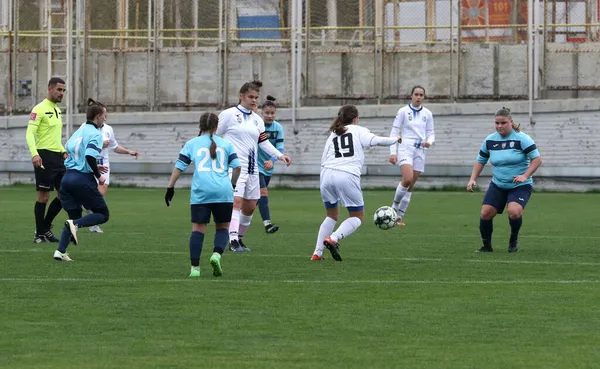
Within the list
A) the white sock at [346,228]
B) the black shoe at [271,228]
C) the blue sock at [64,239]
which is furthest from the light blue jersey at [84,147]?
the black shoe at [271,228]

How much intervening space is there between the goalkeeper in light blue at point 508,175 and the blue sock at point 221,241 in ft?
12.9

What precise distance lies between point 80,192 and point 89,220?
0.32 m

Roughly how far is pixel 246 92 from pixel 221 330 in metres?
6.35

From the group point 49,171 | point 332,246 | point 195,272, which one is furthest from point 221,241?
point 49,171

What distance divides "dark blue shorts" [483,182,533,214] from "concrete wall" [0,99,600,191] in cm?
1481

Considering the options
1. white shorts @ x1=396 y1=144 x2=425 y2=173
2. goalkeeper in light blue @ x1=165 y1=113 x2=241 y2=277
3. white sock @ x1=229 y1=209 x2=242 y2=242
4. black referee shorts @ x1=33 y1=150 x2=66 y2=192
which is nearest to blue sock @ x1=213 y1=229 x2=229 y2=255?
goalkeeper in light blue @ x1=165 y1=113 x2=241 y2=277

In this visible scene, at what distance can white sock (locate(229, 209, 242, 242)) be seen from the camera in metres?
14.5

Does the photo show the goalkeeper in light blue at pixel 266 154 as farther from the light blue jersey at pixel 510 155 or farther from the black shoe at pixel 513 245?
the black shoe at pixel 513 245

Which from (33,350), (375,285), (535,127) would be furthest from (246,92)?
(535,127)

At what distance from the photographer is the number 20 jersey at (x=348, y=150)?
1334cm

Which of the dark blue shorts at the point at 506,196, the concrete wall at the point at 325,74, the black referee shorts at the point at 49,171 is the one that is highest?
the concrete wall at the point at 325,74

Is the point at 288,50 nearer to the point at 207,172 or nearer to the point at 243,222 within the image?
the point at 243,222

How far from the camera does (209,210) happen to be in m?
11.6

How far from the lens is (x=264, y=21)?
33250 millimetres
